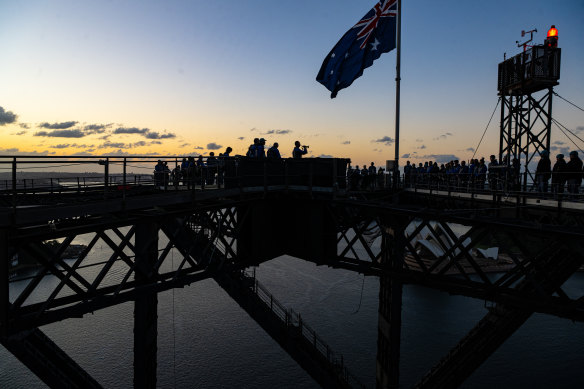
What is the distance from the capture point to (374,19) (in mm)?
17500

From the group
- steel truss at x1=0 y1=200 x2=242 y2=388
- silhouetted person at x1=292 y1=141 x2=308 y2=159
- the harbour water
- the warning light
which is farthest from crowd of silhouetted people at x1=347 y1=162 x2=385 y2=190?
the harbour water

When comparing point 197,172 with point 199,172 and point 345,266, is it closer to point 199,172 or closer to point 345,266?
point 199,172

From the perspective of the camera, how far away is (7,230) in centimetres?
737

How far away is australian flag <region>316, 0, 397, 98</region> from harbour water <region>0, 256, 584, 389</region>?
2831 cm

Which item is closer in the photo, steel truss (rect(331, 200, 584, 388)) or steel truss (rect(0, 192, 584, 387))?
steel truss (rect(0, 192, 584, 387))

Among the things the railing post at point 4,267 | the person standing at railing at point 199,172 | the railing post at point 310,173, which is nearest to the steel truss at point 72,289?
the railing post at point 4,267

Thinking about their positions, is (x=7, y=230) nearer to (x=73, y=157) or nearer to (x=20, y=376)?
(x=73, y=157)

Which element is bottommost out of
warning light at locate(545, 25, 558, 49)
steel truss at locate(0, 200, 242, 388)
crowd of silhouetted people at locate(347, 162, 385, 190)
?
steel truss at locate(0, 200, 242, 388)

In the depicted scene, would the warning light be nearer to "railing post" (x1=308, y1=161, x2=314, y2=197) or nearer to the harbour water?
"railing post" (x1=308, y1=161, x2=314, y2=197)

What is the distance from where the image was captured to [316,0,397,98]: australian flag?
1723 cm

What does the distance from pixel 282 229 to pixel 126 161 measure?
7.05m

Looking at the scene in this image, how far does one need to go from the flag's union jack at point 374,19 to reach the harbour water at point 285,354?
2980 centimetres

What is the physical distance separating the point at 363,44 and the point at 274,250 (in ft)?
35.2

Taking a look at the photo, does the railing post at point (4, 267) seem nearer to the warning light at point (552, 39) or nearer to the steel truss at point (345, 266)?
the steel truss at point (345, 266)
